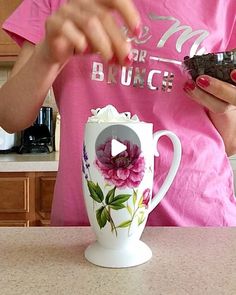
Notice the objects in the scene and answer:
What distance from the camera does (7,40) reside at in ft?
6.96

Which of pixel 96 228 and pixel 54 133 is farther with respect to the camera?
pixel 54 133

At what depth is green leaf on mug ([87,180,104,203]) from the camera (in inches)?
20.1

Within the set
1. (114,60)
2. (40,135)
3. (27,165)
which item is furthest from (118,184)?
(40,135)

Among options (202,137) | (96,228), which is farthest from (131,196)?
(202,137)

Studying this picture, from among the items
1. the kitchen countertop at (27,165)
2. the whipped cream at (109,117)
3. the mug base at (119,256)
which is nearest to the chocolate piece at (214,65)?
the whipped cream at (109,117)

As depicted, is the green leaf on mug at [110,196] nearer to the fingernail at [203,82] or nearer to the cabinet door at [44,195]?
the fingernail at [203,82]

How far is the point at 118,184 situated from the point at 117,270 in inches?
3.8

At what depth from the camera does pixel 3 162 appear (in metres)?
1.78

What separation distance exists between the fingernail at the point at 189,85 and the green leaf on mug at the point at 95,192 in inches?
9.8

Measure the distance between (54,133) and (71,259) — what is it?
1738 millimetres

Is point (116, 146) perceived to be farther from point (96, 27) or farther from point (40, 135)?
point (40, 135)

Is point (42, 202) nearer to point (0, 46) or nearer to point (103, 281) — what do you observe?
point (0, 46)

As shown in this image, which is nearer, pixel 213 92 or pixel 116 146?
pixel 116 146

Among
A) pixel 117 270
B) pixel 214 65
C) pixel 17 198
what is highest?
pixel 214 65
